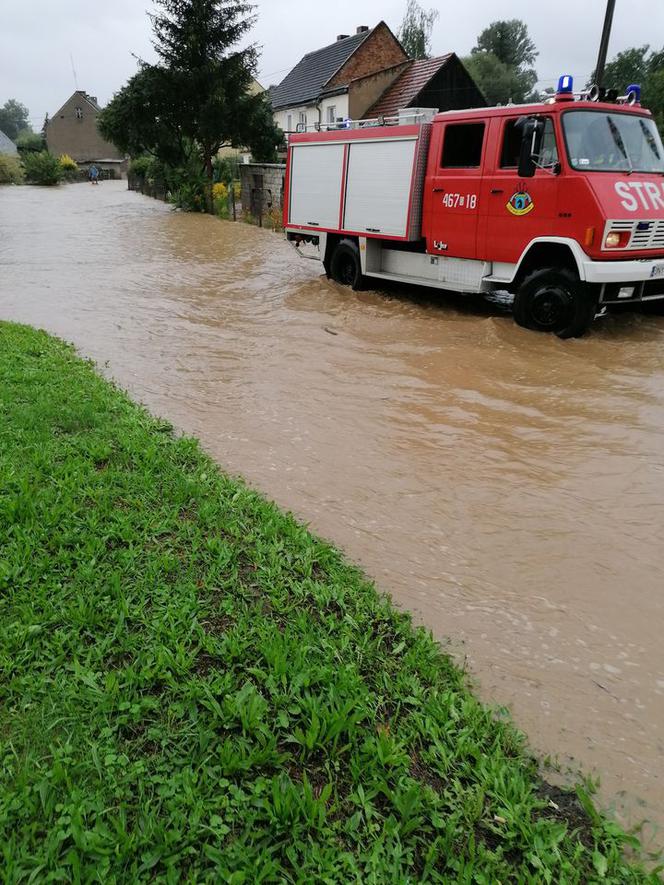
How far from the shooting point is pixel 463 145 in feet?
29.5

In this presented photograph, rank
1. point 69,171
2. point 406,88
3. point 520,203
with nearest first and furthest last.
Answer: point 520,203 → point 406,88 → point 69,171

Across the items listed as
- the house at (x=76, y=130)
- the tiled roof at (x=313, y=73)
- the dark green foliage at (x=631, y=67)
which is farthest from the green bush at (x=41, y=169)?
the dark green foliage at (x=631, y=67)

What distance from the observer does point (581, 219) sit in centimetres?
765

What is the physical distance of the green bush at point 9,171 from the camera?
52.7 metres

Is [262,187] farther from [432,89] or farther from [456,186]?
[456,186]

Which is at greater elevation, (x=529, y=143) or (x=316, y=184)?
(x=529, y=143)

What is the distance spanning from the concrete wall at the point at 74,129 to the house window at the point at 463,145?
7658 centimetres

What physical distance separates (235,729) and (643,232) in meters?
7.67

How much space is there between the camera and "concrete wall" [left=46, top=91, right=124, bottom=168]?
248ft

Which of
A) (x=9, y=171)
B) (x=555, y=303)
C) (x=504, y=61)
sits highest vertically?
(x=504, y=61)

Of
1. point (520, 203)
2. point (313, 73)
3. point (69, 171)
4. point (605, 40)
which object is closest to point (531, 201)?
point (520, 203)

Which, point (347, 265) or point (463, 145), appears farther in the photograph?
point (347, 265)

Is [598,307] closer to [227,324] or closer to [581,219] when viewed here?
[581,219]

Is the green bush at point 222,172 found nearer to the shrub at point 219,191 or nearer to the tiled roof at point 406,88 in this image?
the shrub at point 219,191
